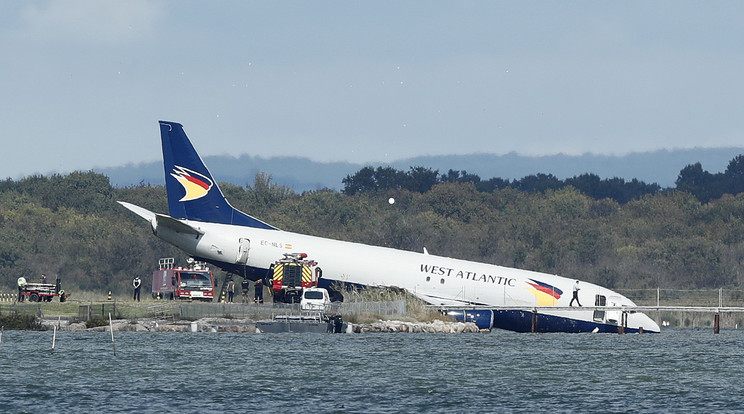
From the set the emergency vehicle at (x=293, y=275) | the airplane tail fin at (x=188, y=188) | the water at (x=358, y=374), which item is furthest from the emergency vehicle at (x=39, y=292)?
the emergency vehicle at (x=293, y=275)

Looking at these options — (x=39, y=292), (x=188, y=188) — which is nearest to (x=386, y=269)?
(x=188, y=188)

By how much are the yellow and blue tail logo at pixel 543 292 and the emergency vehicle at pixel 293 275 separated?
44.5ft

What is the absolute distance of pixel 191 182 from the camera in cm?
9025

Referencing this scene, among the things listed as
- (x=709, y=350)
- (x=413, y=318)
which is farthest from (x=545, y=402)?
(x=413, y=318)

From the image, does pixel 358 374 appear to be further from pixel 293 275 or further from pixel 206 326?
pixel 293 275

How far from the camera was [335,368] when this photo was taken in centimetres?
5819

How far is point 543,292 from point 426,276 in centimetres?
A: 764

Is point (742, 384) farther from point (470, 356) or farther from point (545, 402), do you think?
point (470, 356)

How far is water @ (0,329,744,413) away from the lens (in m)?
46.2

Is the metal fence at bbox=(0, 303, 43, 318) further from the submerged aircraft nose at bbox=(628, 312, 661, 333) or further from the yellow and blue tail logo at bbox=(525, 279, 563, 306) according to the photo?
the submerged aircraft nose at bbox=(628, 312, 661, 333)

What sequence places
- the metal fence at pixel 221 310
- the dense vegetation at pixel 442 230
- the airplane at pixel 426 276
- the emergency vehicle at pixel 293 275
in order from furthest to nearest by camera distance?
the dense vegetation at pixel 442 230 → the airplane at pixel 426 276 → the emergency vehicle at pixel 293 275 → the metal fence at pixel 221 310

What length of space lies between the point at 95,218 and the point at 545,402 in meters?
126

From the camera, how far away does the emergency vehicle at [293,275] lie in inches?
3334

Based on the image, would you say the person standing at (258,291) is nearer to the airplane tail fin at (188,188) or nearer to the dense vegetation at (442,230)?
the airplane tail fin at (188,188)
